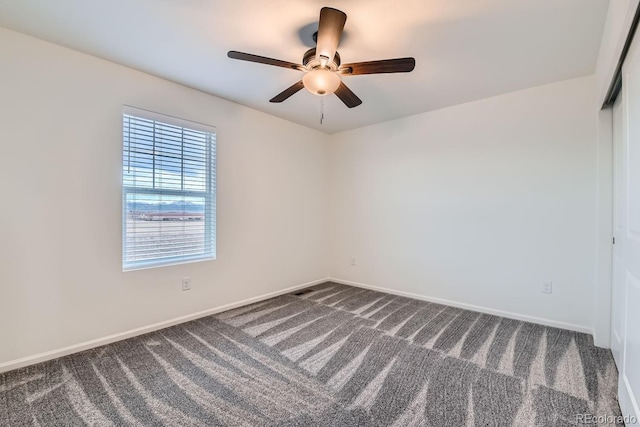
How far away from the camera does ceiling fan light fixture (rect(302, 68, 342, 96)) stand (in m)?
1.91

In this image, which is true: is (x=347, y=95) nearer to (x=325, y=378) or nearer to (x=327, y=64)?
(x=327, y=64)

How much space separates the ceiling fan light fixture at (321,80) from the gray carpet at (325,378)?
204 centimetres

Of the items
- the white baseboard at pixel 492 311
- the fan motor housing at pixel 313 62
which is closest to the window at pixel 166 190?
the fan motor housing at pixel 313 62

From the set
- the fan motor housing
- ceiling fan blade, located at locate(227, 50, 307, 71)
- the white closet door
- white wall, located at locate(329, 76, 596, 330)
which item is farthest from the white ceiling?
the white closet door

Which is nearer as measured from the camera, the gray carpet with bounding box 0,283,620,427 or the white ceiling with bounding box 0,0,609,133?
the gray carpet with bounding box 0,283,620,427

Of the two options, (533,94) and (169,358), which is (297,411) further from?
(533,94)

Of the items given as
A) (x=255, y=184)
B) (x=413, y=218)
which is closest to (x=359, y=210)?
(x=413, y=218)

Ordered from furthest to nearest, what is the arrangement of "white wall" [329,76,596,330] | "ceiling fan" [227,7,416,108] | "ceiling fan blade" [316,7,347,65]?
1. "white wall" [329,76,596,330]
2. "ceiling fan" [227,7,416,108]
3. "ceiling fan blade" [316,7,347,65]

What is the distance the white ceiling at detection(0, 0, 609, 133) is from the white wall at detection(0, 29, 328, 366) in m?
0.25

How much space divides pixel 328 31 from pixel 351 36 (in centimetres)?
49

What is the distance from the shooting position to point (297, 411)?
1.63 meters

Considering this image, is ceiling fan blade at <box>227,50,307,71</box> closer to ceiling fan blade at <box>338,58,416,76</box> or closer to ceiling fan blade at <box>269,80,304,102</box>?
ceiling fan blade at <box>269,80,304,102</box>

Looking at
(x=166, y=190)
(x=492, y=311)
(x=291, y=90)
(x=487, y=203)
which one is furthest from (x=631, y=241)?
(x=166, y=190)

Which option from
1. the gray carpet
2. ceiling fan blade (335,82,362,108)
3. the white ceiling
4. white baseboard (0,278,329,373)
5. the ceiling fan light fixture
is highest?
the white ceiling
